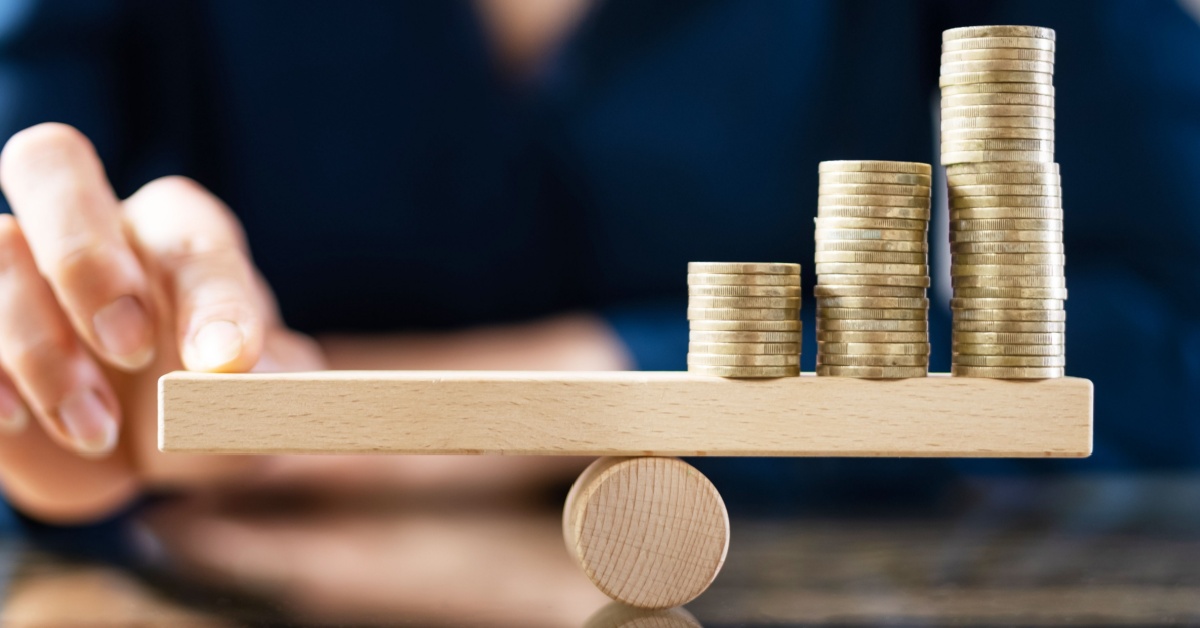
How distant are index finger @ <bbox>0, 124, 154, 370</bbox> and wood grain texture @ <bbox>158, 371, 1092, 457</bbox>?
0.24m

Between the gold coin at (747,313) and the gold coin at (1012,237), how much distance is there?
23 cm

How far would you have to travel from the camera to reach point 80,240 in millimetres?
1660

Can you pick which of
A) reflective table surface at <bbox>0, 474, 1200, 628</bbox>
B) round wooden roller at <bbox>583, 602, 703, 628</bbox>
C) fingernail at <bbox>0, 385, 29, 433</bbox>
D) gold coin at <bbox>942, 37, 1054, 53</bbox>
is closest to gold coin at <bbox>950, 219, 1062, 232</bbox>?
gold coin at <bbox>942, 37, 1054, 53</bbox>

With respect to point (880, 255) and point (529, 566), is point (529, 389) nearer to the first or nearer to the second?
point (529, 566)

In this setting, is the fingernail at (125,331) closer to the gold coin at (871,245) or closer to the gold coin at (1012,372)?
the gold coin at (871,245)

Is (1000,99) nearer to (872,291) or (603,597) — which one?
(872,291)

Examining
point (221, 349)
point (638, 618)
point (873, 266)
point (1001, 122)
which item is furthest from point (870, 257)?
point (221, 349)

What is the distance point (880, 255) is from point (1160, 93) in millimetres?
1398

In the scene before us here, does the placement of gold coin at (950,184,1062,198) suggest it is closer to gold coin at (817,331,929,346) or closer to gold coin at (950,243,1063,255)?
gold coin at (950,243,1063,255)

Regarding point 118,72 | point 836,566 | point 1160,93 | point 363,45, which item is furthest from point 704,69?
point 836,566

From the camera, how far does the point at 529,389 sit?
1.42 meters

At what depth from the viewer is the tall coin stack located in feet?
4.79

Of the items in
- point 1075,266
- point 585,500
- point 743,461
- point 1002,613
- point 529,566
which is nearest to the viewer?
point 1002,613

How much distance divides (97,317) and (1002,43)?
1159 mm
